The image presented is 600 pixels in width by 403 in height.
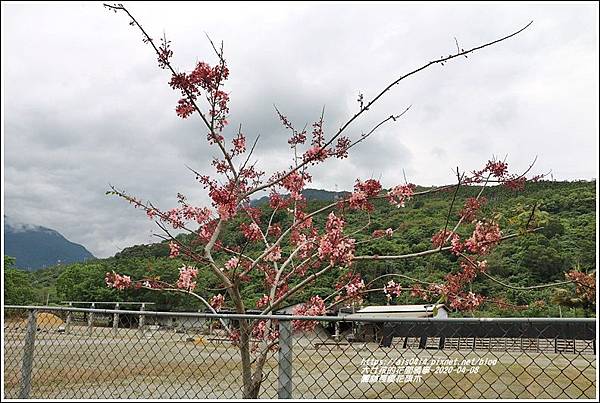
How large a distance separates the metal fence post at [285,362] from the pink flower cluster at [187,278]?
53.9 inches

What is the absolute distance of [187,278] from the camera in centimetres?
320

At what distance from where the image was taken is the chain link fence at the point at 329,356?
2096mm

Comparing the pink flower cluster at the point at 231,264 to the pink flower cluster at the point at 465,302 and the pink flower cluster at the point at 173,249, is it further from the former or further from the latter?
the pink flower cluster at the point at 465,302

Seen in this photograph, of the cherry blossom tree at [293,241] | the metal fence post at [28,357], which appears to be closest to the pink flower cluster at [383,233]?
the cherry blossom tree at [293,241]

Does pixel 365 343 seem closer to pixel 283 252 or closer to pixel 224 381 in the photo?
pixel 283 252

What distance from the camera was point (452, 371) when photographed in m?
7.83

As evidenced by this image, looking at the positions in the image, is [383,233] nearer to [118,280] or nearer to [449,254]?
[449,254]

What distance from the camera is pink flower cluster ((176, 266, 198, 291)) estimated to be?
10.5ft

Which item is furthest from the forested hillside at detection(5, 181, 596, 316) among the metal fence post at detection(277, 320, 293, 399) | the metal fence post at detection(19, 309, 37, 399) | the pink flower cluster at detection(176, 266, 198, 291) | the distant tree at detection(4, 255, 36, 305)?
the distant tree at detection(4, 255, 36, 305)

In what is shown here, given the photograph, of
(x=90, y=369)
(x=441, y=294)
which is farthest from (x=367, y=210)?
(x=90, y=369)

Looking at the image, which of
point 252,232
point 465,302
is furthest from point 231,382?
point 465,302

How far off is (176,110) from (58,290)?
30803 millimetres

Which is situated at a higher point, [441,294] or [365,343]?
[441,294]

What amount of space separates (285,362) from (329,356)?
18.8ft
